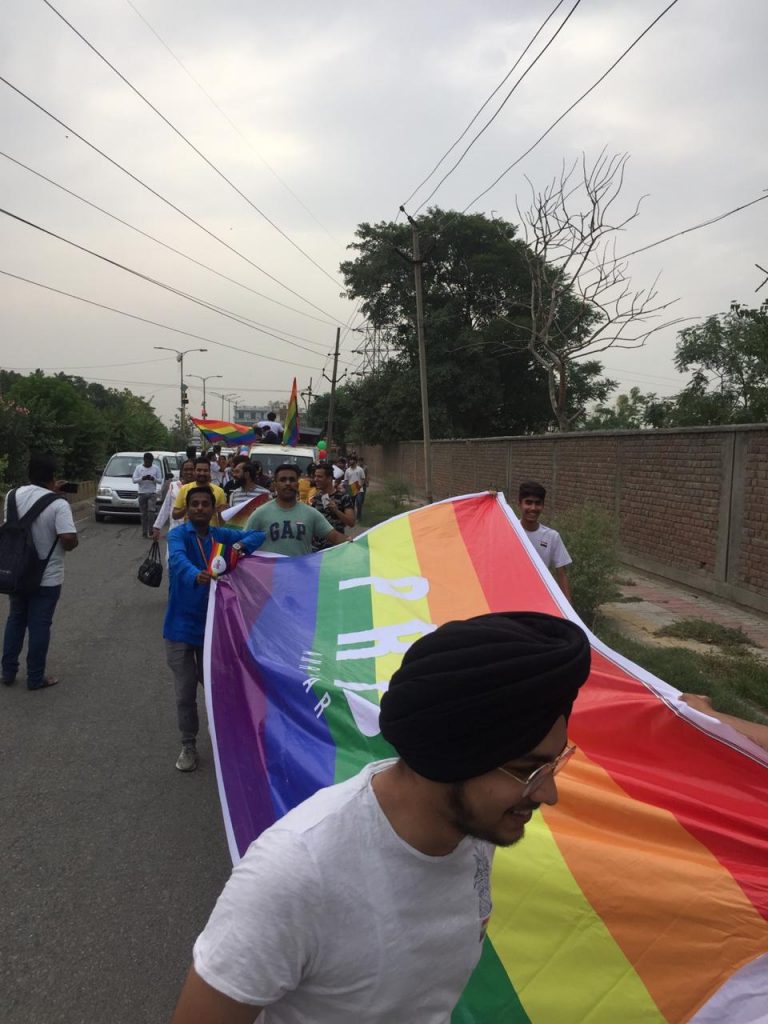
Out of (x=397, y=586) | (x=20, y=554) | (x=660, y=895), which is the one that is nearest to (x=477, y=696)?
(x=660, y=895)

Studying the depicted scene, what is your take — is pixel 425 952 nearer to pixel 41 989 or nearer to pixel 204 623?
pixel 41 989

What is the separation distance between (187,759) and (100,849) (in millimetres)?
1083

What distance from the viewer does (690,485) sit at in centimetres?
1192

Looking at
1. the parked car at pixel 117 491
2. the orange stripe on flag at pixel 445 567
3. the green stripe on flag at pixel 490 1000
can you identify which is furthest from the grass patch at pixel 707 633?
the parked car at pixel 117 491

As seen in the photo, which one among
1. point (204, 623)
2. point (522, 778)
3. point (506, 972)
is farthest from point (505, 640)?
point (204, 623)

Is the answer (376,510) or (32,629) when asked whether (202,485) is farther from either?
(376,510)

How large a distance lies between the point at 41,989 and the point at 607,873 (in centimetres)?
227

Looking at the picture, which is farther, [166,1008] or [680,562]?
[680,562]

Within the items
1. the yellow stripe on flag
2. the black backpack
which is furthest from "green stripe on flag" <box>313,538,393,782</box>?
the black backpack

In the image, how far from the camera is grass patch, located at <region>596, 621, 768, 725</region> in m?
6.56

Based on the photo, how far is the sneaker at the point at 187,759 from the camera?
5051 mm

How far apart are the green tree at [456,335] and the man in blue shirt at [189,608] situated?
3189 cm

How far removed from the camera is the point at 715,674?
746 centimetres

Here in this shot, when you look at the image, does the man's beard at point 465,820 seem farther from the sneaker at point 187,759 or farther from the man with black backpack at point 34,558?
the man with black backpack at point 34,558
